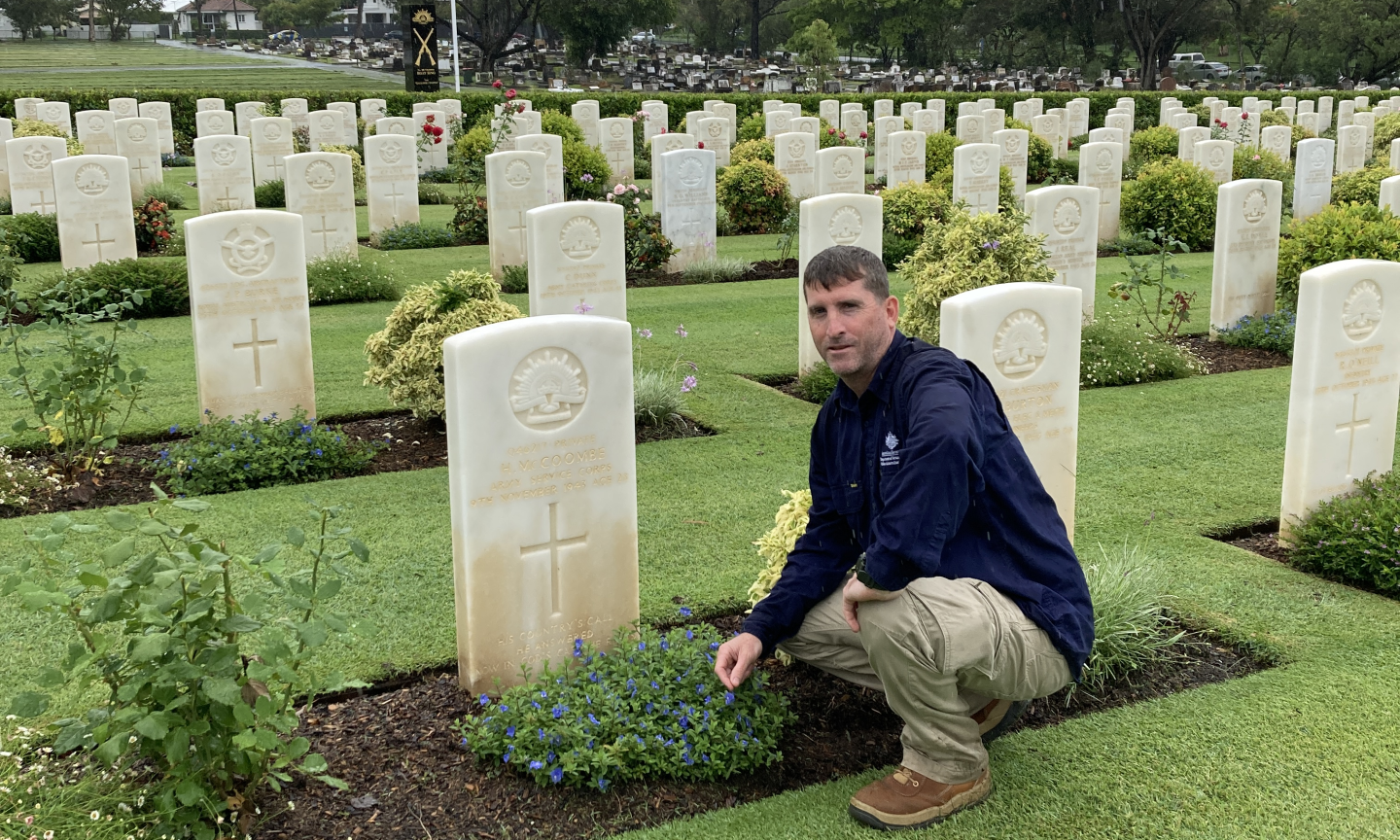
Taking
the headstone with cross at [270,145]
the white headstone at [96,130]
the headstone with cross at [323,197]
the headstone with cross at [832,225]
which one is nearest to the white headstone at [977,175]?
the headstone with cross at [832,225]

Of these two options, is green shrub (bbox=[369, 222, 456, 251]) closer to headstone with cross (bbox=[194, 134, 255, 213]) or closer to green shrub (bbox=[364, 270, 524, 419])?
headstone with cross (bbox=[194, 134, 255, 213])

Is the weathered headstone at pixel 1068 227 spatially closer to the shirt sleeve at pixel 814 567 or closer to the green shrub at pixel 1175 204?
the green shrub at pixel 1175 204

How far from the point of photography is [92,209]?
1087cm

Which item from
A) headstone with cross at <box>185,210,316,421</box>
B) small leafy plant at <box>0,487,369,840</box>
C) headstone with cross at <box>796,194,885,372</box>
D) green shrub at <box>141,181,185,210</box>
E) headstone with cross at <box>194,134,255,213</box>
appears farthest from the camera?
green shrub at <box>141,181,185,210</box>

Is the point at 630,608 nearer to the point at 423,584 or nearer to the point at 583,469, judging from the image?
the point at 583,469

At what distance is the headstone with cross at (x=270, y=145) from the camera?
17625 mm

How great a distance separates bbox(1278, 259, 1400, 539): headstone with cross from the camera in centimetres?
516

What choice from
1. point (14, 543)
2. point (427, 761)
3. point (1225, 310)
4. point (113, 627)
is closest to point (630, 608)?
point (427, 761)

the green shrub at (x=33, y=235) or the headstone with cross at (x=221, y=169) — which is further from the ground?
the headstone with cross at (x=221, y=169)

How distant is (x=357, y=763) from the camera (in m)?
3.60

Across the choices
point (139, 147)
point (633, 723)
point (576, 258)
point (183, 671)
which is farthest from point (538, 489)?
point (139, 147)

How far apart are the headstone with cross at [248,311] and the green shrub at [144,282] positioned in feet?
10.6

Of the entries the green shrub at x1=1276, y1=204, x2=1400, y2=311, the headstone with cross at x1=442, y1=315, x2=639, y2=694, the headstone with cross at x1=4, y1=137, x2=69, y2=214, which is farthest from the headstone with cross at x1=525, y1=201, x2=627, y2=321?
the headstone with cross at x1=4, y1=137, x2=69, y2=214

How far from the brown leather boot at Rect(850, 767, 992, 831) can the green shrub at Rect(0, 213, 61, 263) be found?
1144 centimetres
